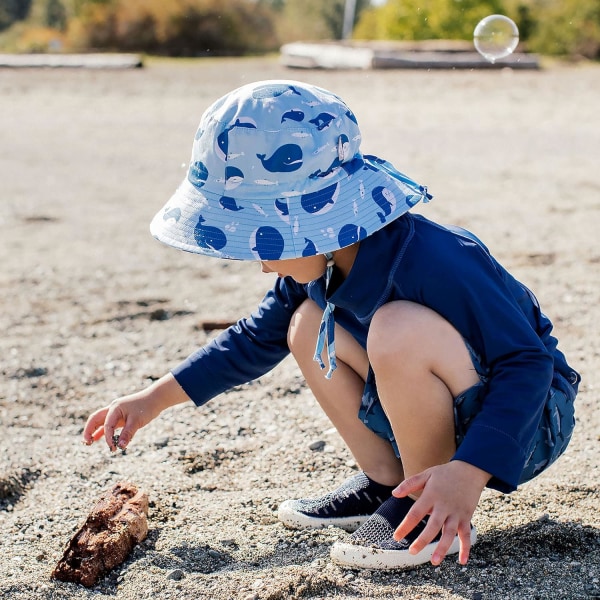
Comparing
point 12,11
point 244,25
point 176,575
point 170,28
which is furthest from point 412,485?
point 12,11

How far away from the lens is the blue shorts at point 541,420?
6.04 feet

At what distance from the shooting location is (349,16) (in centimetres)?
3097

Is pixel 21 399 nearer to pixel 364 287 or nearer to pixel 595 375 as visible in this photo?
pixel 364 287

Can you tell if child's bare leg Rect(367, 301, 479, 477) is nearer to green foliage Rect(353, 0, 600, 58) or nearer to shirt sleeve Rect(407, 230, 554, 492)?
shirt sleeve Rect(407, 230, 554, 492)

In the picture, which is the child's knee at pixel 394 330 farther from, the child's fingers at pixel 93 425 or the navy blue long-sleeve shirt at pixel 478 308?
the child's fingers at pixel 93 425

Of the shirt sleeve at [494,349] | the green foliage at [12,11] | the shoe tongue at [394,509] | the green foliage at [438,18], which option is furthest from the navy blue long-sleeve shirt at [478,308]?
the green foliage at [12,11]

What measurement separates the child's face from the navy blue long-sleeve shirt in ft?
0.18

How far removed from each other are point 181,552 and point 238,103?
3.27 ft

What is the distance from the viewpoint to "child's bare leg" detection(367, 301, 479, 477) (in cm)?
181

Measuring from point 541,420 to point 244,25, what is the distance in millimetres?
22146

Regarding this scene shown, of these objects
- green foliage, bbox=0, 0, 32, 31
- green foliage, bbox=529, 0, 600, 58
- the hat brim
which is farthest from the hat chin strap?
green foliage, bbox=0, 0, 32, 31

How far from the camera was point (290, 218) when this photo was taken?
1.77m

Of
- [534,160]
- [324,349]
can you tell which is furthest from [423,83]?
[324,349]

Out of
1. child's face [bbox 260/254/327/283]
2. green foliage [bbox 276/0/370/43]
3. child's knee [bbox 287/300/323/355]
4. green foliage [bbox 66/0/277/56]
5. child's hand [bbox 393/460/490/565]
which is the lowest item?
green foliage [bbox 276/0/370/43]
